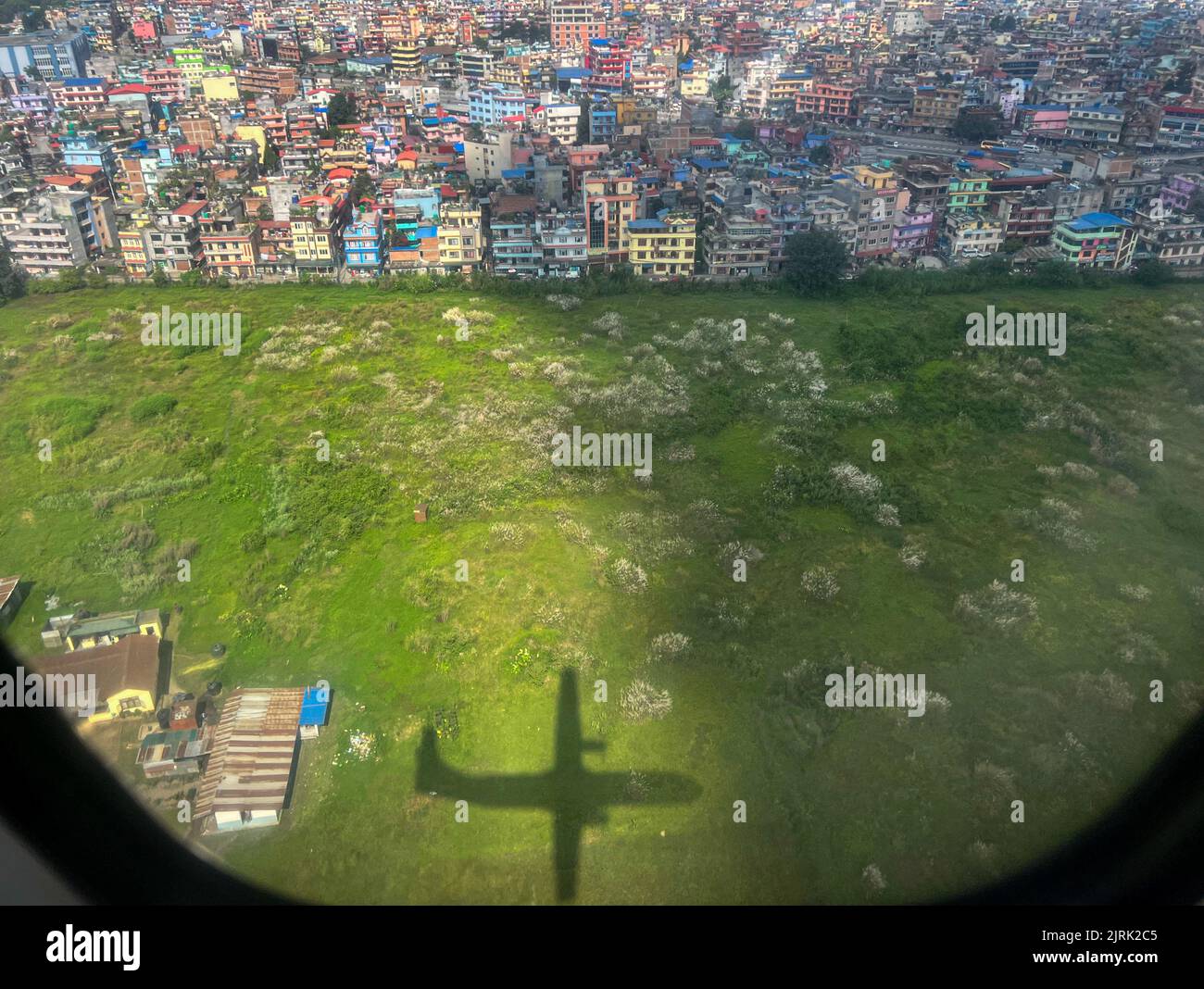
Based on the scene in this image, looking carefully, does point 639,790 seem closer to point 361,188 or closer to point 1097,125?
point 361,188

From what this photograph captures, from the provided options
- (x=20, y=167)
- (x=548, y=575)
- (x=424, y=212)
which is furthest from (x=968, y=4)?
(x=548, y=575)

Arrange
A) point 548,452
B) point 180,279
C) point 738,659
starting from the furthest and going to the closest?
point 180,279, point 548,452, point 738,659

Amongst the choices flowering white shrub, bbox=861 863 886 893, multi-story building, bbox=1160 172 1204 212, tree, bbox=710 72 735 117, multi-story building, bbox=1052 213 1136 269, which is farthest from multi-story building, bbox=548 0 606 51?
flowering white shrub, bbox=861 863 886 893

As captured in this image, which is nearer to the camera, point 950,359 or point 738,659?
point 738,659

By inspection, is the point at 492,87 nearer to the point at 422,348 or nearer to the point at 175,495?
the point at 422,348

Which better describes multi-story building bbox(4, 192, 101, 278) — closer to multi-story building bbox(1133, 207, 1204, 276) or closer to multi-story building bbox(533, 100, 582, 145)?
multi-story building bbox(533, 100, 582, 145)

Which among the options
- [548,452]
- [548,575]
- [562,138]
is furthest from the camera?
[562,138]

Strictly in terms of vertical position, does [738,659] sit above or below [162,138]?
below

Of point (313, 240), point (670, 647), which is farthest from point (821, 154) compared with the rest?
point (670, 647)
